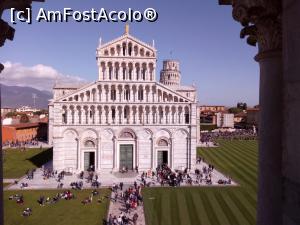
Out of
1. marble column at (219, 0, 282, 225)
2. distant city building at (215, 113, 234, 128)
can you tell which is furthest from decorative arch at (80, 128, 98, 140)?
distant city building at (215, 113, 234, 128)

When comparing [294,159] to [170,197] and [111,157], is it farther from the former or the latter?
[111,157]

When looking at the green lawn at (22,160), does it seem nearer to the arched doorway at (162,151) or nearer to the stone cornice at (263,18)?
the arched doorway at (162,151)

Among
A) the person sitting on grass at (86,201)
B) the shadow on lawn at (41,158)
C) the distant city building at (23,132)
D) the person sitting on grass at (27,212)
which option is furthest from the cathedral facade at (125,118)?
the distant city building at (23,132)

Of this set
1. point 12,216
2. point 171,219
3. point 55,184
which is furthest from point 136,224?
point 55,184

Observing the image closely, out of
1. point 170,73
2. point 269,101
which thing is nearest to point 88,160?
point 269,101

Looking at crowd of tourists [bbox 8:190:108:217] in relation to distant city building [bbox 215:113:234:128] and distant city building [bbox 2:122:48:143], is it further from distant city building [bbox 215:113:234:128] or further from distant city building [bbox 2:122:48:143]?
distant city building [bbox 215:113:234:128]
